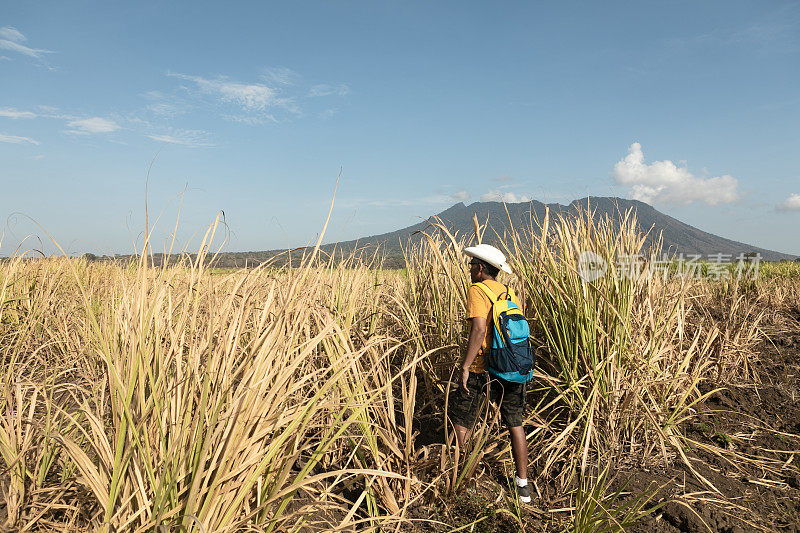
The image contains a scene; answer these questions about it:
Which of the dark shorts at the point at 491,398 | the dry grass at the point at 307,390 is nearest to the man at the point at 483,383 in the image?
the dark shorts at the point at 491,398

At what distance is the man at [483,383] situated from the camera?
2852mm

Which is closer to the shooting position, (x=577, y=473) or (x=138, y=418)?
(x=138, y=418)

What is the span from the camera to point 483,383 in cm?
311

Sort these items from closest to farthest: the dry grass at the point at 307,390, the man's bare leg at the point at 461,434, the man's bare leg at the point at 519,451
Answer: the dry grass at the point at 307,390
the man's bare leg at the point at 519,451
the man's bare leg at the point at 461,434

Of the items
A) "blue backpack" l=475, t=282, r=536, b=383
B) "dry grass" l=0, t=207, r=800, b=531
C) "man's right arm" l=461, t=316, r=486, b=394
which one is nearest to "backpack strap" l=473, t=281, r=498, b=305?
"blue backpack" l=475, t=282, r=536, b=383

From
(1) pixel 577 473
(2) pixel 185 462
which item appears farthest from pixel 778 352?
(2) pixel 185 462

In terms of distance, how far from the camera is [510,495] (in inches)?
110

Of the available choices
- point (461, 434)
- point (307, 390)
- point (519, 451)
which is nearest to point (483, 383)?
point (461, 434)

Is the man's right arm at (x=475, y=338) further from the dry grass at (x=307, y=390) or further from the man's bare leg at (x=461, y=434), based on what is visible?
the man's bare leg at (x=461, y=434)

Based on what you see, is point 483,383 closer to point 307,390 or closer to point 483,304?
point 483,304

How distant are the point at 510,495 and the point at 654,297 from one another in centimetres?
211

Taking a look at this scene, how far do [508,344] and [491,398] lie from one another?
1.84 ft

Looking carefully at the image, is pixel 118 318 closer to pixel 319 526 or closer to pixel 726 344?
pixel 319 526

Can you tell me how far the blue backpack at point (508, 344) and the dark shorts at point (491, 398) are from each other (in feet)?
0.28
